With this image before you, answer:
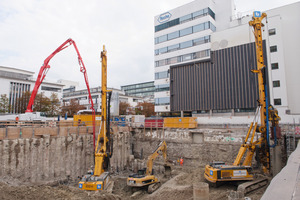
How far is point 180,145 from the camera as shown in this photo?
25.4 meters

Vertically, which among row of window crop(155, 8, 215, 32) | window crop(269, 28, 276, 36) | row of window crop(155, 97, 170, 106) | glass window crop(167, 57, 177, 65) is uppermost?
row of window crop(155, 8, 215, 32)

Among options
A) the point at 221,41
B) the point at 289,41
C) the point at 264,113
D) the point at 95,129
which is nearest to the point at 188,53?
the point at 221,41

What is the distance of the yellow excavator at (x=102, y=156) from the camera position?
43.2 ft

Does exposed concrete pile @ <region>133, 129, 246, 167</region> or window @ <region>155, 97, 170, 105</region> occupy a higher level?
window @ <region>155, 97, 170, 105</region>

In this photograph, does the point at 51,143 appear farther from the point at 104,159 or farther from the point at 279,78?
the point at 279,78

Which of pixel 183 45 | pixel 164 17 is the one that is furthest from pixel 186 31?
pixel 164 17

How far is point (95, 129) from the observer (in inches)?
930

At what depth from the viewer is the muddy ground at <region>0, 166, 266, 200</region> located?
374 inches

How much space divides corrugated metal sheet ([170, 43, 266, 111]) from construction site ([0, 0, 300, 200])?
147 millimetres

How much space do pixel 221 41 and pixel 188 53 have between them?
6.17 meters

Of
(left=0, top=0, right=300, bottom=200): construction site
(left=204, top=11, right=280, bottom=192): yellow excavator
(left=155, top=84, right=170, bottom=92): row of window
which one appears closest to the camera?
(left=0, top=0, right=300, bottom=200): construction site

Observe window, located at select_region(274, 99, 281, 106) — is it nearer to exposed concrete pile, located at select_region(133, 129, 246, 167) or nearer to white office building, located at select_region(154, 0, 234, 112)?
exposed concrete pile, located at select_region(133, 129, 246, 167)

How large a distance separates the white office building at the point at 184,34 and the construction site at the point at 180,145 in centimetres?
39

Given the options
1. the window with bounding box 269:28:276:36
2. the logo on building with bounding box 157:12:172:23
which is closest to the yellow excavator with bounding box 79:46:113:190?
the window with bounding box 269:28:276:36
